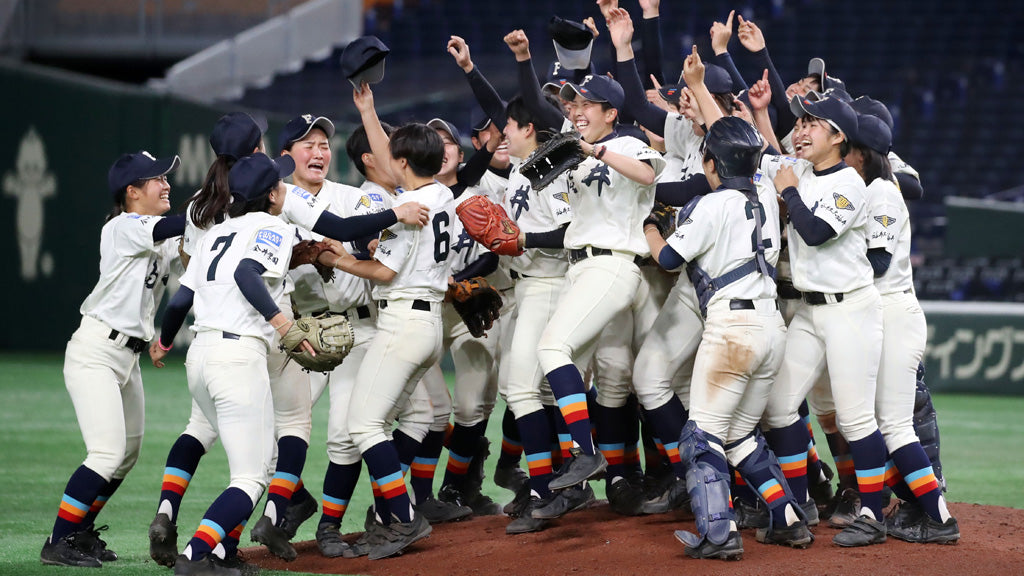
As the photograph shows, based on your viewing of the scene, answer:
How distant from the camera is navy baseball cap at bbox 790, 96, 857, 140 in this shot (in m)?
4.74

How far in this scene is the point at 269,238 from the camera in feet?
14.2

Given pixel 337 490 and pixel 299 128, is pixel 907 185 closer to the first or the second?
pixel 299 128

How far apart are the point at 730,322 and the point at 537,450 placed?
1.02 meters

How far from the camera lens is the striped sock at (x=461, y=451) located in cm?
573

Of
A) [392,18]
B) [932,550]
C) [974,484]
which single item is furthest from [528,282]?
[392,18]

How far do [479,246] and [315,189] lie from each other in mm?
803

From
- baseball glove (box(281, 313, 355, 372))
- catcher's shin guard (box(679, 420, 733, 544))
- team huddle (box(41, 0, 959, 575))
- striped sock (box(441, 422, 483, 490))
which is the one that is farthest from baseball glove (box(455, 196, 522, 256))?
striped sock (box(441, 422, 483, 490))

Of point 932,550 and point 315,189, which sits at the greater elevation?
point 315,189

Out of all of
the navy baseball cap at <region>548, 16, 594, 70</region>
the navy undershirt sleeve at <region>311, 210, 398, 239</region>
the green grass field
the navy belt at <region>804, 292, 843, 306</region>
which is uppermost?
the navy baseball cap at <region>548, 16, 594, 70</region>

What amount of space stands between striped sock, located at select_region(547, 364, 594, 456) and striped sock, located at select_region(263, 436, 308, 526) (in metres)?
Result: 1.13

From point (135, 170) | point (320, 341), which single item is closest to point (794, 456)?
point (320, 341)

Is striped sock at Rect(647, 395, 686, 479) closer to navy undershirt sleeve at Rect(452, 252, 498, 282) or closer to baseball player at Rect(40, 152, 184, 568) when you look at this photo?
navy undershirt sleeve at Rect(452, 252, 498, 282)

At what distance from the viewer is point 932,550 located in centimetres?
459

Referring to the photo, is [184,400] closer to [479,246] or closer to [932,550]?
[479,246]
